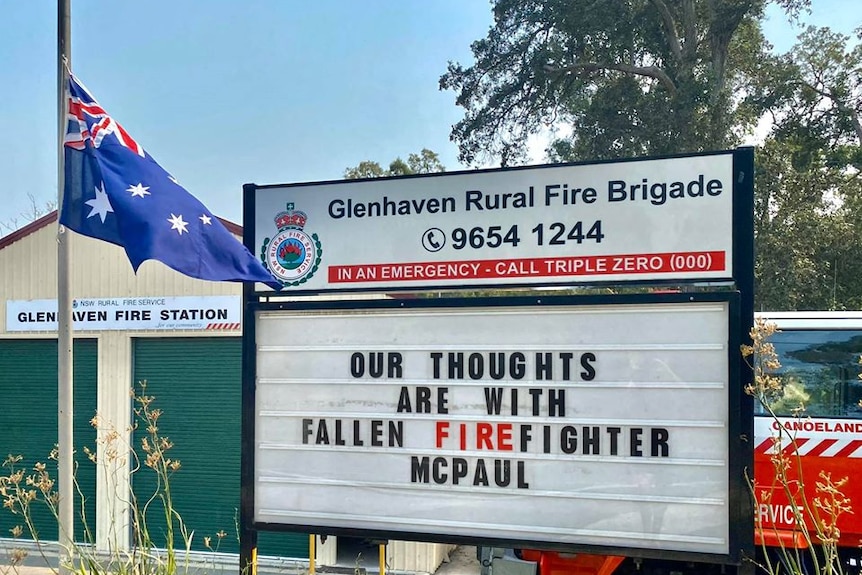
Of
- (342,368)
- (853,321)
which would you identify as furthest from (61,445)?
(853,321)

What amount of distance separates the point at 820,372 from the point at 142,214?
4.96 m

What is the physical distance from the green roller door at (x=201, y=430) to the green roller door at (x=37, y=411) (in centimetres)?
79

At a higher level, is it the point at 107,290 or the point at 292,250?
the point at 292,250

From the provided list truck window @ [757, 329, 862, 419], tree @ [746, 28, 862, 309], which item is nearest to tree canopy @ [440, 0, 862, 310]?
tree @ [746, 28, 862, 309]

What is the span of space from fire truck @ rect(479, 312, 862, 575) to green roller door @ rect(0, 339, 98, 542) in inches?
260

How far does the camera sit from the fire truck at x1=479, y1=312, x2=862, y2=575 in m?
5.48

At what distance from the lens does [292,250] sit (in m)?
4.96

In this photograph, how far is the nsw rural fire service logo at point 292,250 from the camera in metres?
4.93

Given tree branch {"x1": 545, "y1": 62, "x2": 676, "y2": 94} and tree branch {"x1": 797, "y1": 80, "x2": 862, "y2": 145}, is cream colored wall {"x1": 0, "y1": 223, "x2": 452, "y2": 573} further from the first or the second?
tree branch {"x1": 797, "y1": 80, "x2": 862, "y2": 145}

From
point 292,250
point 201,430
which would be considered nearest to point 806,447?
point 292,250

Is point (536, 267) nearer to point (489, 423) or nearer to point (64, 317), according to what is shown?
point (489, 423)

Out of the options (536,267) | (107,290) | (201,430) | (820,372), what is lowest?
(201,430)

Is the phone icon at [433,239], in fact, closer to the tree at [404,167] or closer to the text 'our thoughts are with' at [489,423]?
the text 'our thoughts are with' at [489,423]

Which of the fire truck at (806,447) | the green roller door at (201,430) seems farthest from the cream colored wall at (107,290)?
the fire truck at (806,447)
